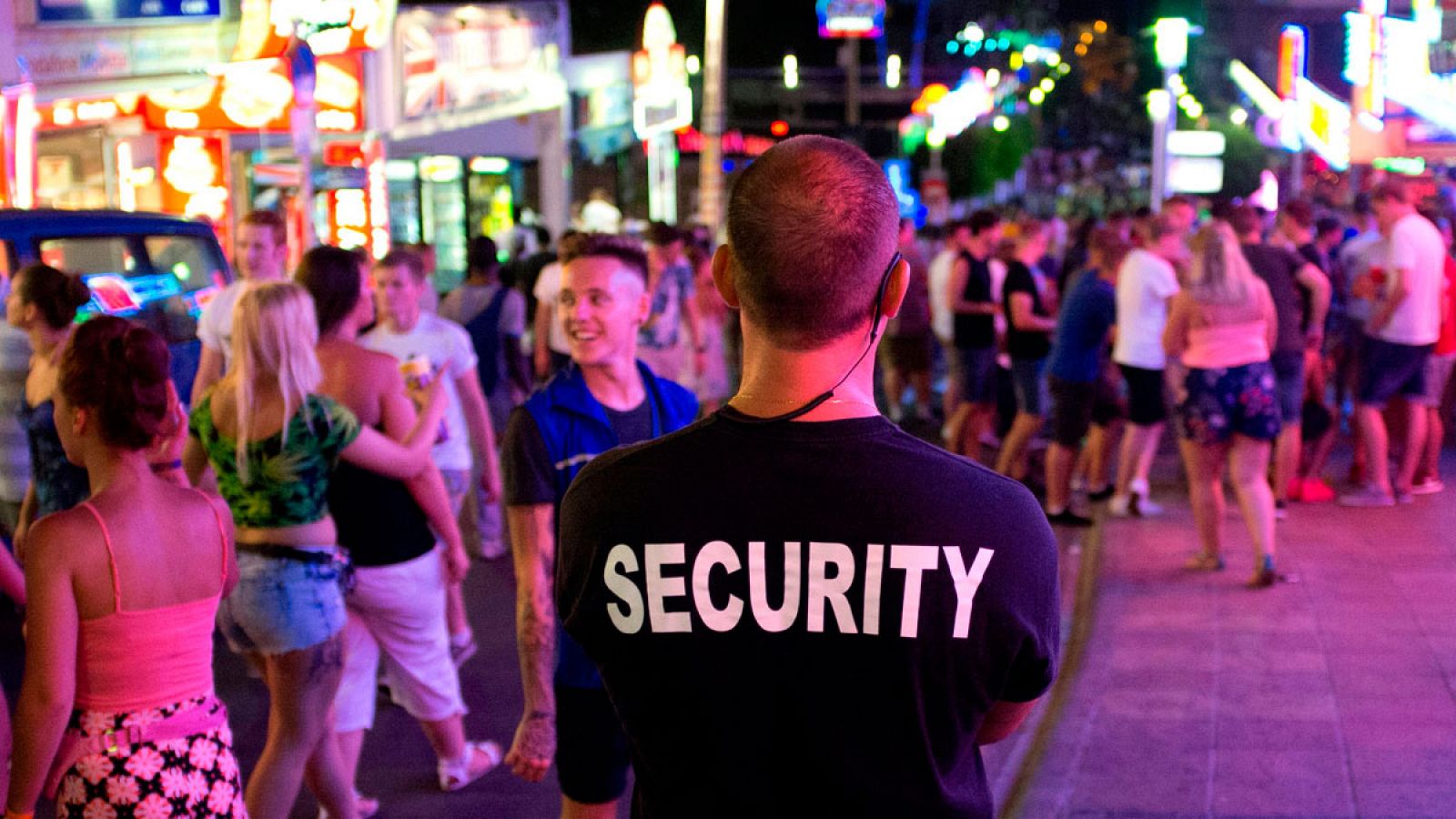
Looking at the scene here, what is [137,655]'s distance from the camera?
327 cm

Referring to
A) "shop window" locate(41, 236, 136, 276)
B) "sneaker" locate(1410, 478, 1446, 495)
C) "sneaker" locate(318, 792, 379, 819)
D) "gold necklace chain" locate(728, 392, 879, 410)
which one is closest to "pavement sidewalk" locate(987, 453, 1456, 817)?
"sneaker" locate(1410, 478, 1446, 495)

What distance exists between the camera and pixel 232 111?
588 inches

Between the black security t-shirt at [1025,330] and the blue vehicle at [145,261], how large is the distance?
17.0 ft

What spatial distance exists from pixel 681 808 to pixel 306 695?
2.58m

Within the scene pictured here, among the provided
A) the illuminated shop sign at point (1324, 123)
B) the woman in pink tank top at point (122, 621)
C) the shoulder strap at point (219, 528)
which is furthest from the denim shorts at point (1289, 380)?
the illuminated shop sign at point (1324, 123)

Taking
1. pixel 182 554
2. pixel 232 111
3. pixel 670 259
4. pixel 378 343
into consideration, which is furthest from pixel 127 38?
pixel 182 554

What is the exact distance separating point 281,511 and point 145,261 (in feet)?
16.5

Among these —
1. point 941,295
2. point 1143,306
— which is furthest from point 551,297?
point 941,295

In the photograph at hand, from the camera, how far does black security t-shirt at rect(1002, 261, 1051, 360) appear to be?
10320 millimetres

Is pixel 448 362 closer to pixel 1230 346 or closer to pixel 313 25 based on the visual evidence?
pixel 1230 346

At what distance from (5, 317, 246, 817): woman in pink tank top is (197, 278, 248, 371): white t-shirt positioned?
2910 millimetres

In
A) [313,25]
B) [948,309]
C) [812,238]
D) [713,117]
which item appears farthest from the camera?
[713,117]

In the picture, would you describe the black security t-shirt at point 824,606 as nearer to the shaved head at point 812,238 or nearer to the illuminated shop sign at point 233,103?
the shaved head at point 812,238

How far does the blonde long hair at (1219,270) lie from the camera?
7.93m
